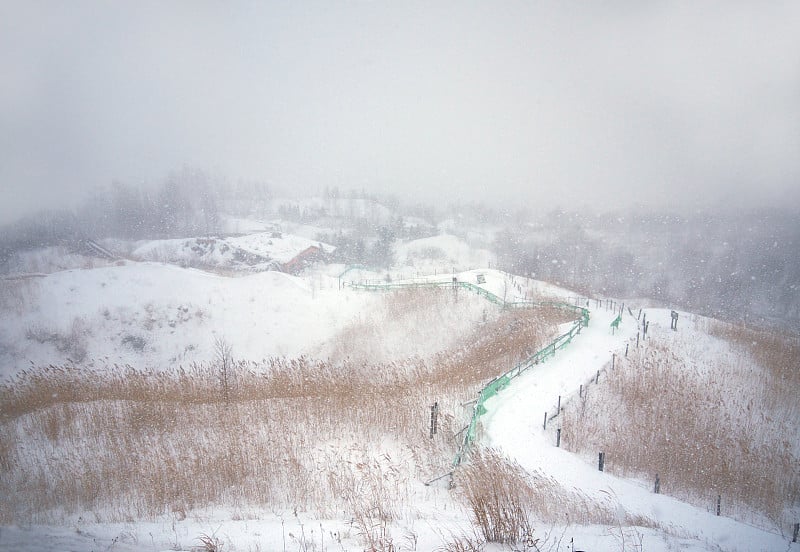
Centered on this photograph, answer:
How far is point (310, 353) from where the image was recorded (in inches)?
1087

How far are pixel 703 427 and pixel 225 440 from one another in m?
15.1

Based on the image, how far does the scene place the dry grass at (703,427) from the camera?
32.3ft

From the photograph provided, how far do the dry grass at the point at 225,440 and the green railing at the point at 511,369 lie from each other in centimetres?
66

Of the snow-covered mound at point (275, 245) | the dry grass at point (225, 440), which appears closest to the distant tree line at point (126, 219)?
the snow-covered mound at point (275, 245)

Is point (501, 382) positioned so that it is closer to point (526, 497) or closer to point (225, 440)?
point (526, 497)

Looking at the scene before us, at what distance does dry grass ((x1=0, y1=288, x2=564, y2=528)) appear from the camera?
832 centimetres

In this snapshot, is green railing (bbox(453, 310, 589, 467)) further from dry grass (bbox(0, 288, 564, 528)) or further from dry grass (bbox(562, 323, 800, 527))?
dry grass (bbox(562, 323, 800, 527))

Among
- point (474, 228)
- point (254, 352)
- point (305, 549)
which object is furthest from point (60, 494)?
point (474, 228)

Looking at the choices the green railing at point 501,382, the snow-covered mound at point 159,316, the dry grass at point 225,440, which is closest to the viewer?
the dry grass at point 225,440

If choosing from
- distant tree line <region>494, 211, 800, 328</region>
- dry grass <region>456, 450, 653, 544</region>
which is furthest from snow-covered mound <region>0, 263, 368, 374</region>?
distant tree line <region>494, 211, 800, 328</region>

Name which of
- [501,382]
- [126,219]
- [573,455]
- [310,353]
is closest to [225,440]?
[501,382]

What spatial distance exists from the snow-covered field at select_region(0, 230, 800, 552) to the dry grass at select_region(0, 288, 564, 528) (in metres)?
0.61

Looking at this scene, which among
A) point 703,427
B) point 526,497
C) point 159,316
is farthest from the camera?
point 159,316

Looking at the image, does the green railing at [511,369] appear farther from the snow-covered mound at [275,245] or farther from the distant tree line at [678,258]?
the distant tree line at [678,258]
